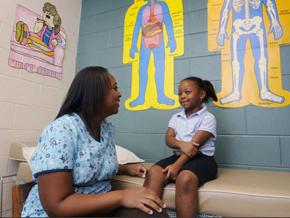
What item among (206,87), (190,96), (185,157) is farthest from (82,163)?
(206,87)

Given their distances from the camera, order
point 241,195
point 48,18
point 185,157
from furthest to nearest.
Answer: point 48,18
point 185,157
point 241,195

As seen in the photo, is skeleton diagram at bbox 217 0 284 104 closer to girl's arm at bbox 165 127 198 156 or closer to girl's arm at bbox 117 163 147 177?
girl's arm at bbox 165 127 198 156

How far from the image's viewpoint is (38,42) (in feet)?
6.17

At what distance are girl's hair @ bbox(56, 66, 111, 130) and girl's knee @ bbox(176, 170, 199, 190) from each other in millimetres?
463

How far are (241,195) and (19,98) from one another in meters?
1.60

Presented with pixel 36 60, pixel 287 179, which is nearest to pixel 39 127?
pixel 36 60

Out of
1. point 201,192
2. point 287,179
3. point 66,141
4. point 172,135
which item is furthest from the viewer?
point 172,135

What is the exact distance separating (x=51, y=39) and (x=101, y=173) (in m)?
1.57

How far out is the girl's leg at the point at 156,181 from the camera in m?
1.04

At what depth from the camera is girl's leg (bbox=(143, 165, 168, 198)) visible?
104cm

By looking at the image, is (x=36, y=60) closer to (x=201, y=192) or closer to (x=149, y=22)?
(x=149, y=22)

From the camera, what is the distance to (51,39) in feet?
6.56

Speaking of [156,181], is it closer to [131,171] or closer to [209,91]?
[131,171]

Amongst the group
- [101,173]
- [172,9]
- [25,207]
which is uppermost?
[172,9]
